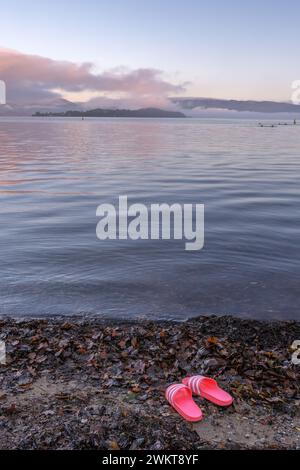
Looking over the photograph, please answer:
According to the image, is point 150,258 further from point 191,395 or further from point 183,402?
point 183,402

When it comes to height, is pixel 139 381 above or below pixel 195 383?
below

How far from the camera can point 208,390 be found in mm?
7137

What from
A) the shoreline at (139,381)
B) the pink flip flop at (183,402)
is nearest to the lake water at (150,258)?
the shoreline at (139,381)

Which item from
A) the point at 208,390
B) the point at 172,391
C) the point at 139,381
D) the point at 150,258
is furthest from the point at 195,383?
the point at 150,258

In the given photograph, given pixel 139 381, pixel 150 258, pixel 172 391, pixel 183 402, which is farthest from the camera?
pixel 150 258

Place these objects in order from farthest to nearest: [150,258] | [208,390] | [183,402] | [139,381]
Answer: [150,258], [139,381], [208,390], [183,402]

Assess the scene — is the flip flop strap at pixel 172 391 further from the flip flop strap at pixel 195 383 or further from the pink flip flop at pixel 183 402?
the flip flop strap at pixel 195 383

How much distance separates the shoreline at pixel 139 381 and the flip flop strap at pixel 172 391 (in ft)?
0.44

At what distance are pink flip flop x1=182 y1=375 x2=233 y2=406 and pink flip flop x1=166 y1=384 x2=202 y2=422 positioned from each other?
0.15 metres

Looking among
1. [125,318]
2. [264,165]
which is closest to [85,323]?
[125,318]

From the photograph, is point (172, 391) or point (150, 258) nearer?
point (172, 391)

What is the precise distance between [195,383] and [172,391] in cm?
42

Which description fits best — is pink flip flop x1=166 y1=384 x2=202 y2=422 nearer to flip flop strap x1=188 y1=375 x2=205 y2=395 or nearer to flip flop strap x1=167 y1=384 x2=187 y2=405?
flip flop strap x1=167 y1=384 x2=187 y2=405
